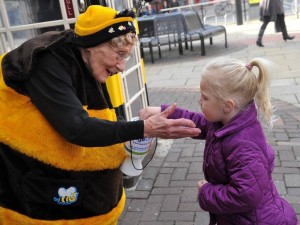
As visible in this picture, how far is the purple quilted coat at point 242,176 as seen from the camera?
Result: 5.74 feet

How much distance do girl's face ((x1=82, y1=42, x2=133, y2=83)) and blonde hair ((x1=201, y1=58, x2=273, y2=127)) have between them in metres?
0.43

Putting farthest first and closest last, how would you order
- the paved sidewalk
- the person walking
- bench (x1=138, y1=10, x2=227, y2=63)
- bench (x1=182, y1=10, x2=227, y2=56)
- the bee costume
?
bench (x1=138, y1=10, x2=227, y2=63)
bench (x1=182, y1=10, x2=227, y2=56)
the person walking
the paved sidewalk
the bee costume

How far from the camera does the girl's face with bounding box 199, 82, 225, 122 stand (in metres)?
1.88

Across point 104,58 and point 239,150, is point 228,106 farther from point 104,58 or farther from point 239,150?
point 104,58

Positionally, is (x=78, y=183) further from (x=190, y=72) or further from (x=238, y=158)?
(x=190, y=72)

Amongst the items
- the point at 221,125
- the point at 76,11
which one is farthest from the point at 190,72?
the point at 221,125

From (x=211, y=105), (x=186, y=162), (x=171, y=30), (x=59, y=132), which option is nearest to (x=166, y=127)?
(x=211, y=105)

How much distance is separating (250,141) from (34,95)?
103cm

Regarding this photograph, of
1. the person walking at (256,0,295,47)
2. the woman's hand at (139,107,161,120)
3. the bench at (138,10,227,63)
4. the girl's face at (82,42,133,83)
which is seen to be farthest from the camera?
the bench at (138,10,227,63)

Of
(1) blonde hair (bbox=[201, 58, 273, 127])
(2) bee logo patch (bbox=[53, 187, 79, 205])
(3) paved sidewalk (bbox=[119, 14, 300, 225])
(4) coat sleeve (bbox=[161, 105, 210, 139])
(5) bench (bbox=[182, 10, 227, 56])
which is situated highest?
(1) blonde hair (bbox=[201, 58, 273, 127])

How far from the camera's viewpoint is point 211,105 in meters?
1.89

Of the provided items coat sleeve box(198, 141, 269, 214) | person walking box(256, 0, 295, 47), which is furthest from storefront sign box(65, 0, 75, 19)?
person walking box(256, 0, 295, 47)

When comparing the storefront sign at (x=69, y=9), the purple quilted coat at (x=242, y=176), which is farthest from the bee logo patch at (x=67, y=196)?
the storefront sign at (x=69, y=9)

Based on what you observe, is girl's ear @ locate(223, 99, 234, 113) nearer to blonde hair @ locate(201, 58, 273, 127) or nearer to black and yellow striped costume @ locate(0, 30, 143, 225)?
blonde hair @ locate(201, 58, 273, 127)
